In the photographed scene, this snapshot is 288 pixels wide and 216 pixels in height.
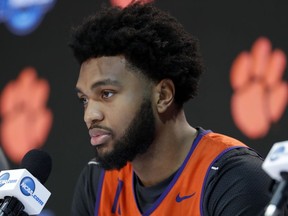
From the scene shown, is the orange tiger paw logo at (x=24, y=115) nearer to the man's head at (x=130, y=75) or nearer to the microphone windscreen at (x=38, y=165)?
the man's head at (x=130, y=75)

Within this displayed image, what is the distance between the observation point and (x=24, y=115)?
3.02 meters

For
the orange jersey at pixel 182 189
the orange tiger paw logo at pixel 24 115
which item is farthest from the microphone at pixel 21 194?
the orange tiger paw logo at pixel 24 115

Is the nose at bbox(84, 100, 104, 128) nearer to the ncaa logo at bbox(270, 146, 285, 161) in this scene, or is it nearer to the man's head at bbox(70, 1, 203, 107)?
the man's head at bbox(70, 1, 203, 107)

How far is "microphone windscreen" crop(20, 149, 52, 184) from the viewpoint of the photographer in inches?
53.4

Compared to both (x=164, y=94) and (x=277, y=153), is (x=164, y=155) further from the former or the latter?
(x=277, y=153)

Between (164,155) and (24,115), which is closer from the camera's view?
(164,155)

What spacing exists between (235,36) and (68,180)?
944 mm

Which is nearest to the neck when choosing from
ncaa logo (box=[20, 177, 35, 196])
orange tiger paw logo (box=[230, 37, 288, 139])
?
ncaa logo (box=[20, 177, 35, 196])

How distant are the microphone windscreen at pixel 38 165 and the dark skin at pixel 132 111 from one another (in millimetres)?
149

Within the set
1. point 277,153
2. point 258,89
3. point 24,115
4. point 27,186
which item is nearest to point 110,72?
point 27,186

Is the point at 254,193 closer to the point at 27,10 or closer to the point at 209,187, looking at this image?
the point at 209,187

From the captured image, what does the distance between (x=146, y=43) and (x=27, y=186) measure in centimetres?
48

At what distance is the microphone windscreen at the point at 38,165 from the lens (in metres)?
1.36

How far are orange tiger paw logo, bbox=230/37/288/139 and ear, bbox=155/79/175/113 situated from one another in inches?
28.7
